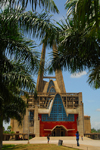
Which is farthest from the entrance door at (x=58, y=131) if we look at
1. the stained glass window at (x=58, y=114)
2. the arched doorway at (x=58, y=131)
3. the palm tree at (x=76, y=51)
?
the palm tree at (x=76, y=51)

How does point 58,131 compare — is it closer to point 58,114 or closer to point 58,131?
point 58,131

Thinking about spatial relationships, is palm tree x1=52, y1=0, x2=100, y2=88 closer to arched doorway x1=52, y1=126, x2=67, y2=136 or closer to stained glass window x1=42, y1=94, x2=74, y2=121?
stained glass window x1=42, y1=94, x2=74, y2=121

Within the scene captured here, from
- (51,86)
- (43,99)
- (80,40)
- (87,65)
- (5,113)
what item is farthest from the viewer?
(51,86)

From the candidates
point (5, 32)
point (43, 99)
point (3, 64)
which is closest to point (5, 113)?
point (3, 64)

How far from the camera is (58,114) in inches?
2361

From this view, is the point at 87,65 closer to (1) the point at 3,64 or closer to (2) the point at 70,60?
(2) the point at 70,60

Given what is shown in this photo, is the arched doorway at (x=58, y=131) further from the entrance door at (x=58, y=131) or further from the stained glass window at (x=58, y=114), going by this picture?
the stained glass window at (x=58, y=114)

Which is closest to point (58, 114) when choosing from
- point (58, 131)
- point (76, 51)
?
point (58, 131)

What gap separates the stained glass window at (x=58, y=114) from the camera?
195 ft

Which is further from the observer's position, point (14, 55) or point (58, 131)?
point (58, 131)

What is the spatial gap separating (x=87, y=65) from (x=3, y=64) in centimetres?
400

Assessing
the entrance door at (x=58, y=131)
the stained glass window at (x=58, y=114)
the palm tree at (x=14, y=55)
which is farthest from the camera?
the entrance door at (x=58, y=131)

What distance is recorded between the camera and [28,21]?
6.92m

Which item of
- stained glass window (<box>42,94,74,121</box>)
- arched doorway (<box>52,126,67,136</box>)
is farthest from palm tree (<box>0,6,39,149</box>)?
A: arched doorway (<box>52,126,67,136</box>)
